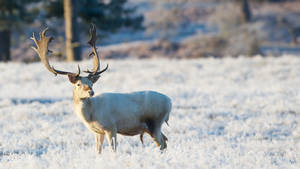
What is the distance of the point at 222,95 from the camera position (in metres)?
18.7

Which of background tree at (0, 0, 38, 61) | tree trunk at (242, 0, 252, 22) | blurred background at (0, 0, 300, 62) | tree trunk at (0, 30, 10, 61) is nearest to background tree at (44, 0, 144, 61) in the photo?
blurred background at (0, 0, 300, 62)

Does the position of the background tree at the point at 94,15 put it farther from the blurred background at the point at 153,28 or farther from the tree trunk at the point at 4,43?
the tree trunk at the point at 4,43

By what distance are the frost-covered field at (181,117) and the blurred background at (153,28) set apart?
13.9 feet

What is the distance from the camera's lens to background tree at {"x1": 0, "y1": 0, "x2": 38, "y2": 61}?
28.7m

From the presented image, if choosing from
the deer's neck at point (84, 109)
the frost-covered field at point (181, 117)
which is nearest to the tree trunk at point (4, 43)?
the frost-covered field at point (181, 117)

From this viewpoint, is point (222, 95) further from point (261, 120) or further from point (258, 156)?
point (258, 156)

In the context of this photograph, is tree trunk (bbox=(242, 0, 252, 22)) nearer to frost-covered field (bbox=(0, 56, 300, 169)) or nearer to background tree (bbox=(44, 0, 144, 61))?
→ background tree (bbox=(44, 0, 144, 61))

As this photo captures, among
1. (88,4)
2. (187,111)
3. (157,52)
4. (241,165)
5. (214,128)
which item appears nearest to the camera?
(241,165)

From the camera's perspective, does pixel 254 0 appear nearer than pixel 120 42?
Yes

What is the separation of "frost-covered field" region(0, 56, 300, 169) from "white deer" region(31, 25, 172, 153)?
43cm

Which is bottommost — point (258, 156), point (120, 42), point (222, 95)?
point (120, 42)

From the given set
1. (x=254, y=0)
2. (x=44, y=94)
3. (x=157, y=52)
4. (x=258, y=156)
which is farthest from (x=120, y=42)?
(x=258, y=156)

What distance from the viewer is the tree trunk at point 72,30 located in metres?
26.1

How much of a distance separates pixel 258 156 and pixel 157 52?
122 ft
